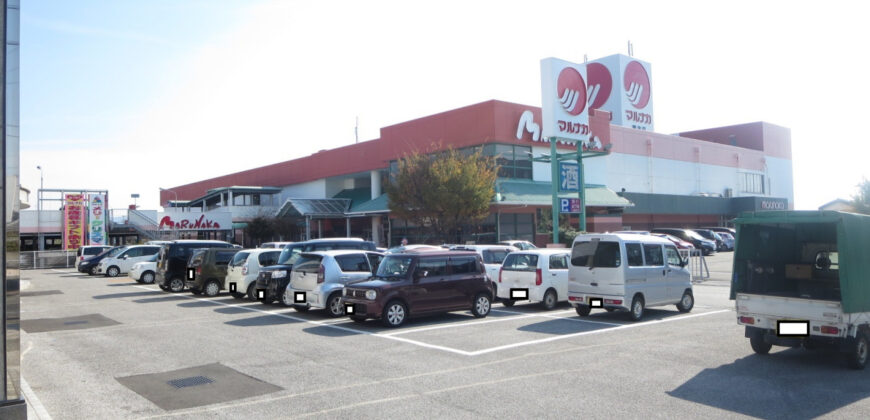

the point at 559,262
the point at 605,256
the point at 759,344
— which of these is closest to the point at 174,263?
the point at 559,262

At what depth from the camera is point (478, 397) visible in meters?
7.55

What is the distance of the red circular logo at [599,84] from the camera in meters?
55.9

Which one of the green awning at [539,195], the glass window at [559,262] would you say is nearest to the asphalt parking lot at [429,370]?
the glass window at [559,262]

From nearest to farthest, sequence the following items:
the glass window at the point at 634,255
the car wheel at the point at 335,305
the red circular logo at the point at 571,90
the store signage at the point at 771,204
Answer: the glass window at the point at 634,255 → the car wheel at the point at 335,305 → the red circular logo at the point at 571,90 → the store signage at the point at 771,204

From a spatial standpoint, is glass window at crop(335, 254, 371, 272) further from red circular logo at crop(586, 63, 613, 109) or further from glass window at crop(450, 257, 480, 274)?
red circular logo at crop(586, 63, 613, 109)

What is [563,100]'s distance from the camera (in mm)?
30234

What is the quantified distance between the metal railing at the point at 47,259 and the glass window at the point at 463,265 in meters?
38.7

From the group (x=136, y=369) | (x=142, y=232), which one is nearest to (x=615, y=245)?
(x=136, y=369)

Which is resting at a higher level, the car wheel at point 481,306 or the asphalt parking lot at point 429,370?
the car wheel at point 481,306

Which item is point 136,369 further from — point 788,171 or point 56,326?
point 788,171

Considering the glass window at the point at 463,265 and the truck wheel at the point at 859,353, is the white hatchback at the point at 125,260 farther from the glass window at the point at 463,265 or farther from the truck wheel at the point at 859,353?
the truck wheel at the point at 859,353

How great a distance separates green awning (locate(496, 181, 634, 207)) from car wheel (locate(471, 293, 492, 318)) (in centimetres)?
1781

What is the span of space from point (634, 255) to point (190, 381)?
9592 millimetres

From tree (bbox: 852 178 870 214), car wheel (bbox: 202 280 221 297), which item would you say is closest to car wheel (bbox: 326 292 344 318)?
car wheel (bbox: 202 280 221 297)
